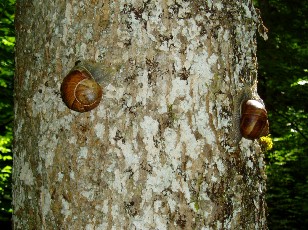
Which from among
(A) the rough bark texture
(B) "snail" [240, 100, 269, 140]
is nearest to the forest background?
(A) the rough bark texture

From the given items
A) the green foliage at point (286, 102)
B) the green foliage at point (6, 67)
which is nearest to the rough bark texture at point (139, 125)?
the green foliage at point (6, 67)

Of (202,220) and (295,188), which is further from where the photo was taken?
(295,188)

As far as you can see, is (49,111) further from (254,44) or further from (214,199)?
(254,44)

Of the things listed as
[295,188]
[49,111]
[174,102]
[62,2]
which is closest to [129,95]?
[174,102]

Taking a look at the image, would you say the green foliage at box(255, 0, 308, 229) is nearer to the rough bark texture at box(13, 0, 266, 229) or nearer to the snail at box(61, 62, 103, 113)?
the rough bark texture at box(13, 0, 266, 229)

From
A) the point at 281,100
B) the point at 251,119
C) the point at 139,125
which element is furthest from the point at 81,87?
the point at 281,100

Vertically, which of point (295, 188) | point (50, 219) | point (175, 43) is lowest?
point (295, 188)
